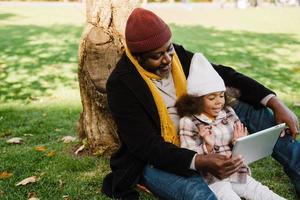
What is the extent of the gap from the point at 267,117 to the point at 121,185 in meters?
1.13

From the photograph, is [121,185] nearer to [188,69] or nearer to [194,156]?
[194,156]

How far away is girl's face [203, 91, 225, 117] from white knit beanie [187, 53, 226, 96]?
0.14ft

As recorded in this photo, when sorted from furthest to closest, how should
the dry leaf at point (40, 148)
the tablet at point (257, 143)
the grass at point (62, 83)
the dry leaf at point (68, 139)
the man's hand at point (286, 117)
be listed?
the dry leaf at point (68, 139)
the dry leaf at point (40, 148)
the grass at point (62, 83)
the man's hand at point (286, 117)
the tablet at point (257, 143)

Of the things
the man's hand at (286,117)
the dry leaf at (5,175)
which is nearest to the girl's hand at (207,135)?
the man's hand at (286,117)

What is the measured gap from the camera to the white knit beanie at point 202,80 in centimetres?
311

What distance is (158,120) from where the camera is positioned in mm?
3141

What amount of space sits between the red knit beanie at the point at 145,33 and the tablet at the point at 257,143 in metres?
0.78

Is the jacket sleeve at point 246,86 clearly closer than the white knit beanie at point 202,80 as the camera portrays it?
No

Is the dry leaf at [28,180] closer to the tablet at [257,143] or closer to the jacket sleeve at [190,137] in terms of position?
the jacket sleeve at [190,137]

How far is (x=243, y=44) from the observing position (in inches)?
425

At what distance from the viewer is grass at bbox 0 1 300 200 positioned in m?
3.87

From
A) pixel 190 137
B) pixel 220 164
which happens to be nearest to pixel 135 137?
pixel 190 137

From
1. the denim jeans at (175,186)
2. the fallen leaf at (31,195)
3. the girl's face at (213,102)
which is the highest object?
the girl's face at (213,102)

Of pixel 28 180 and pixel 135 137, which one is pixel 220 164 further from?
pixel 28 180
